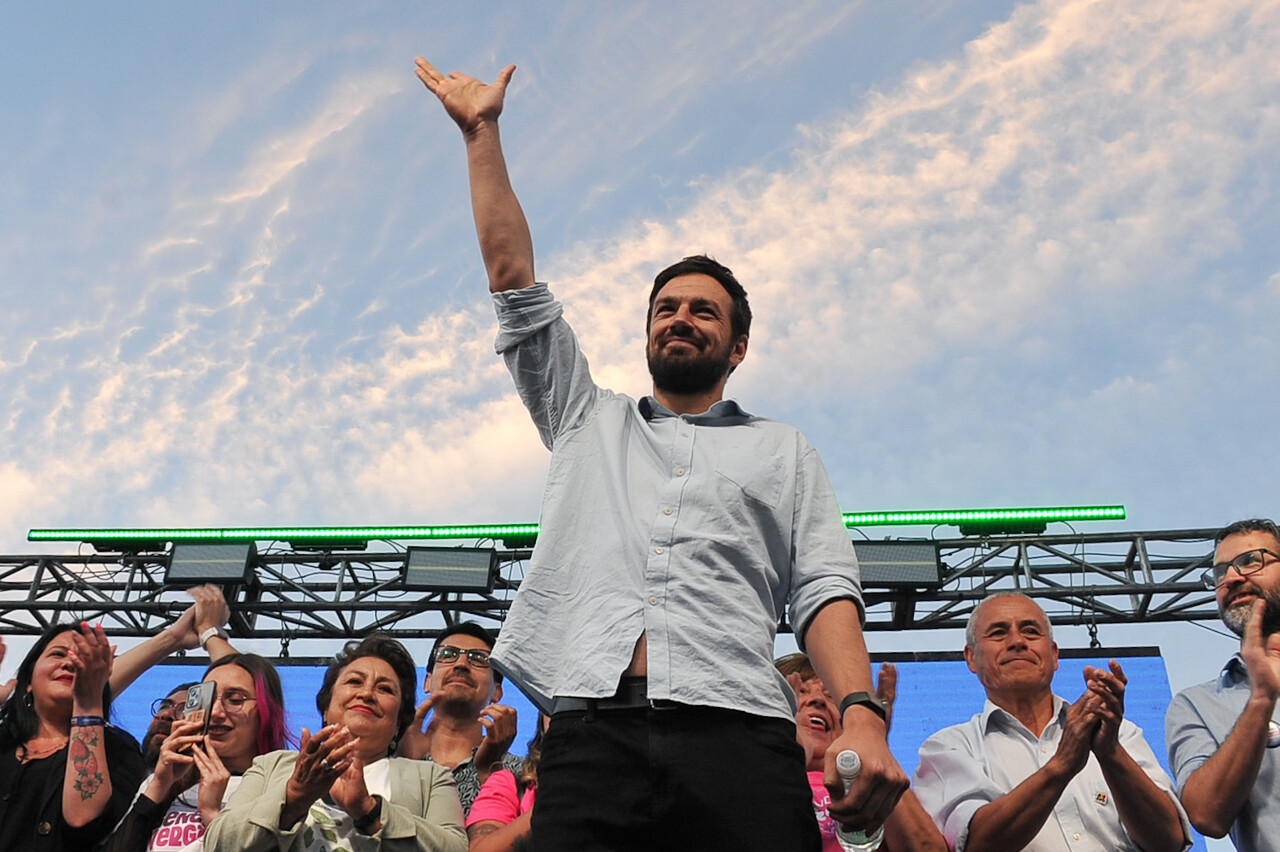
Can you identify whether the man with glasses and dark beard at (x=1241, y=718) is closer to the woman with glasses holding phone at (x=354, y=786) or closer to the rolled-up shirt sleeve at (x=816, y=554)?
the rolled-up shirt sleeve at (x=816, y=554)

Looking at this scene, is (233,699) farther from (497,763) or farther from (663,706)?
(663,706)

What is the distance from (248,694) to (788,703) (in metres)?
2.58

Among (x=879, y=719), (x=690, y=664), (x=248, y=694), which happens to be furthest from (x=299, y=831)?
(x=879, y=719)

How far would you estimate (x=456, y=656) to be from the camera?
4672 mm

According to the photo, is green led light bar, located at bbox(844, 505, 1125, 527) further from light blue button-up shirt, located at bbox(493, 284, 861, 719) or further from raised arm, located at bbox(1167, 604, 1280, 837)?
light blue button-up shirt, located at bbox(493, 284, 861, 719)

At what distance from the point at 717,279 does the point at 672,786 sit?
110 centimetres

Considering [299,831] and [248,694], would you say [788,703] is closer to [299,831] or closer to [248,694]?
[299,831]

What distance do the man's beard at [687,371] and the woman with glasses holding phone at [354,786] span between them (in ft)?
4.08

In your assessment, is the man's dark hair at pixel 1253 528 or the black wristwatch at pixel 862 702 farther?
the man's dark hair at pixel 1253 528

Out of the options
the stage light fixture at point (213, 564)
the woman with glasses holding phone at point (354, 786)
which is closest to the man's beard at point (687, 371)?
the woman with glasses holding phone at point (354, 786)

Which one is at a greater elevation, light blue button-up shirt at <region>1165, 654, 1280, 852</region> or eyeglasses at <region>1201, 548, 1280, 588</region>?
eyeglasses at <region>1201, 548, 1280, 588</region>

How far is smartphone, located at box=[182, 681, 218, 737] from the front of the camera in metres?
3.31

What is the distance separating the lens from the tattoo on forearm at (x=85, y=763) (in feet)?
11.0

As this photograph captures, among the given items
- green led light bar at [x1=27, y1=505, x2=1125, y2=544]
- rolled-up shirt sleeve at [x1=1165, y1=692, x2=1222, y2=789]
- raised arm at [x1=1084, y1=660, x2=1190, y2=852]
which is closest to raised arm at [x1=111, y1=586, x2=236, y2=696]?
raised arm at [x1=1084, y1=660, x2=1190, y2=852]
